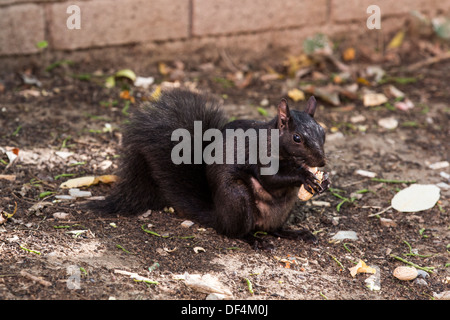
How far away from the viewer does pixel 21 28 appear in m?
5.11

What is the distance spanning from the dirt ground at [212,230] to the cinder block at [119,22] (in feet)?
0.78

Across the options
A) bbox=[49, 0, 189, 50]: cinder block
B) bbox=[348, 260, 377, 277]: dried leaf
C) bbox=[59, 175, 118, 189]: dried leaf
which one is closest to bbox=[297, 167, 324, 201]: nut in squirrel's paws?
bbox=[348, 260, 377, 277]: dried leaf

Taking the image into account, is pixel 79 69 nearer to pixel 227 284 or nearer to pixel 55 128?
pixel 55 128

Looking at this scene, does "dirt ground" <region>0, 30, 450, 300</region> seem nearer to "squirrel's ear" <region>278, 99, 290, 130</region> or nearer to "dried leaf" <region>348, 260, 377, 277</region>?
"dried leaf" <region>348, 260, 377, 277</region>

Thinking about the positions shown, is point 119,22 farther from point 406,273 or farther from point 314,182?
point 406,273

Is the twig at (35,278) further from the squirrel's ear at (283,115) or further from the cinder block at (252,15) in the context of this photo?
the cinder block at (252,15)

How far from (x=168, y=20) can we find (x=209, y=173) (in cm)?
249

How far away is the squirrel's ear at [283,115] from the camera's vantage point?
10.4ft

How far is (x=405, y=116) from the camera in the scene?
202 inches

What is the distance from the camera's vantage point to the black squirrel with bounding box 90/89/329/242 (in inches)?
126

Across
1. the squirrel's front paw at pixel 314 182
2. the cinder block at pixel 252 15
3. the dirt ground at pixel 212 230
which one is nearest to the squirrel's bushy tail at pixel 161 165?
the dirt ground at pixel 212 230

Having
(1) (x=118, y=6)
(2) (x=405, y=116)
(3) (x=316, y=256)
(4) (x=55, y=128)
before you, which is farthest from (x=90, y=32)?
(3) (x=316, y=256)
